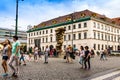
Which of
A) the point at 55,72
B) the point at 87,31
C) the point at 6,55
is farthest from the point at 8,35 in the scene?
the point at 6,55

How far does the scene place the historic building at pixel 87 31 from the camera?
60344mm

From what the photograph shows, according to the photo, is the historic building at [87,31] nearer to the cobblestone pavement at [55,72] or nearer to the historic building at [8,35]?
the cobblestone pavement at [55,72]

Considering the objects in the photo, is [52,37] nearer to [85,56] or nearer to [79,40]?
[79,40]

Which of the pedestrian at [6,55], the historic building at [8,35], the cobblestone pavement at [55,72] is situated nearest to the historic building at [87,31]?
the cobblestone pavement at [55,72]

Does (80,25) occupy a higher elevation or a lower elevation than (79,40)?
higher

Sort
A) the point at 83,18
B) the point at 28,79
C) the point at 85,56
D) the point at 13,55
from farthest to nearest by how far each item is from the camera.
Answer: the point at 83,18 → the point at 85,56 → the point at 13,55 → the point at 28,79

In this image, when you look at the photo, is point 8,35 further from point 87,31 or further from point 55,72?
point 55,72

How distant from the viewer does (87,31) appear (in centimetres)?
6056

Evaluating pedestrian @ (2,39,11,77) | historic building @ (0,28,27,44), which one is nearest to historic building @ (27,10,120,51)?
historic building @ (0,28,27,44)

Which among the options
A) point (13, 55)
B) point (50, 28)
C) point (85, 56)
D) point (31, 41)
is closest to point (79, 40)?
point (50, 28)

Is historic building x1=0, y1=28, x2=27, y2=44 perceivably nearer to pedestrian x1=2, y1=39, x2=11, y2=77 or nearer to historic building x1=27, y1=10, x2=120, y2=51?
historic building x1=27, y1=10, x2=120, y2=51

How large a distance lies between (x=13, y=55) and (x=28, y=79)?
5.17 ft

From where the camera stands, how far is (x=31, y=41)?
8606cm

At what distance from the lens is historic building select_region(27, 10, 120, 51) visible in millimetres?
60344
